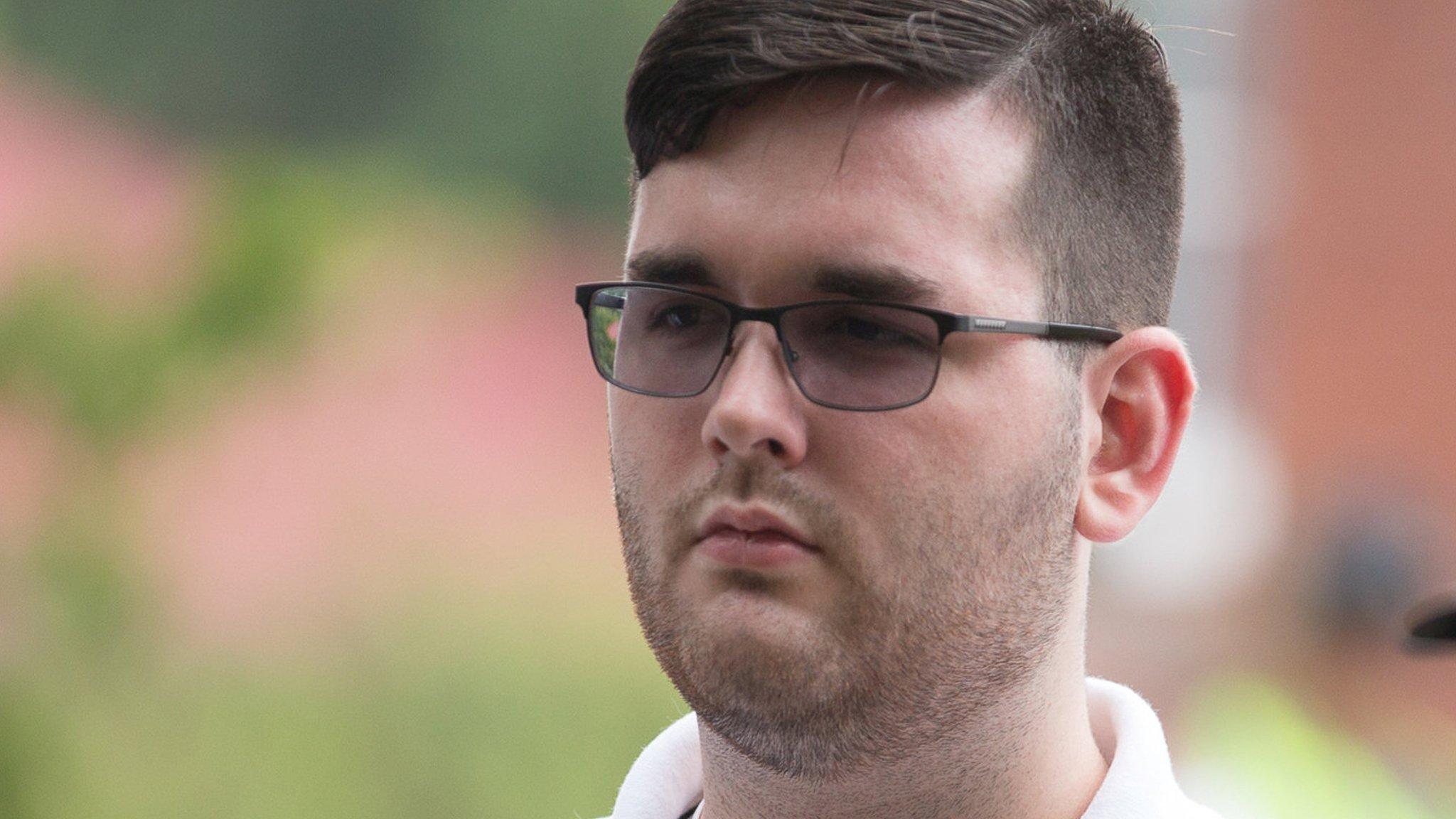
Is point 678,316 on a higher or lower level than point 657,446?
higher

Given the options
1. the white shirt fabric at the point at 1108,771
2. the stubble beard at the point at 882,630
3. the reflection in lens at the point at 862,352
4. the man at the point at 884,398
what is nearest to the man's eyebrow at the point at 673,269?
the man at the point at 884,398

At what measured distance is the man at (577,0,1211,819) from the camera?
2.05m

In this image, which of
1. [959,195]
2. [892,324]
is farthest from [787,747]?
[959,195]

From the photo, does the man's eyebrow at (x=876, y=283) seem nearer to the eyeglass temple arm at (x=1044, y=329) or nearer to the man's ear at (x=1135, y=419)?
the eyeglass temple arm at (x=1044, y=329)

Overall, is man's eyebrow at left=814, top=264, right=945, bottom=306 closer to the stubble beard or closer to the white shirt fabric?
the stubble beard

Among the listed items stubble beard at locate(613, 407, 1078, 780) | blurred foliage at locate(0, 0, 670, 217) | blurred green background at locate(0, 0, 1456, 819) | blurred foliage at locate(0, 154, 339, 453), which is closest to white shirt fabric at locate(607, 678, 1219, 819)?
stubble beard at locate(613, 407, 1078, 780)

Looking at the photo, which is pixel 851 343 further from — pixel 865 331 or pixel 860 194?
pixel 860 194

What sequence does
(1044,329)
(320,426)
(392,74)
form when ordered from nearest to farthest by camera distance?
A: (1044,329) → (320,426) → (392,74)

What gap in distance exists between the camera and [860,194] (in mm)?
2084

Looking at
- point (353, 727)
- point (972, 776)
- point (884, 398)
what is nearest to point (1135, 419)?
point (884, 398)

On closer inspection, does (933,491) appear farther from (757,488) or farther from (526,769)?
(526,769)

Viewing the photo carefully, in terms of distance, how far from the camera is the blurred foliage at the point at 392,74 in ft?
17.4

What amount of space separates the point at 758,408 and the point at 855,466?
0.14 meters

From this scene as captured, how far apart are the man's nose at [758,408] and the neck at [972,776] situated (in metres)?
0.42
